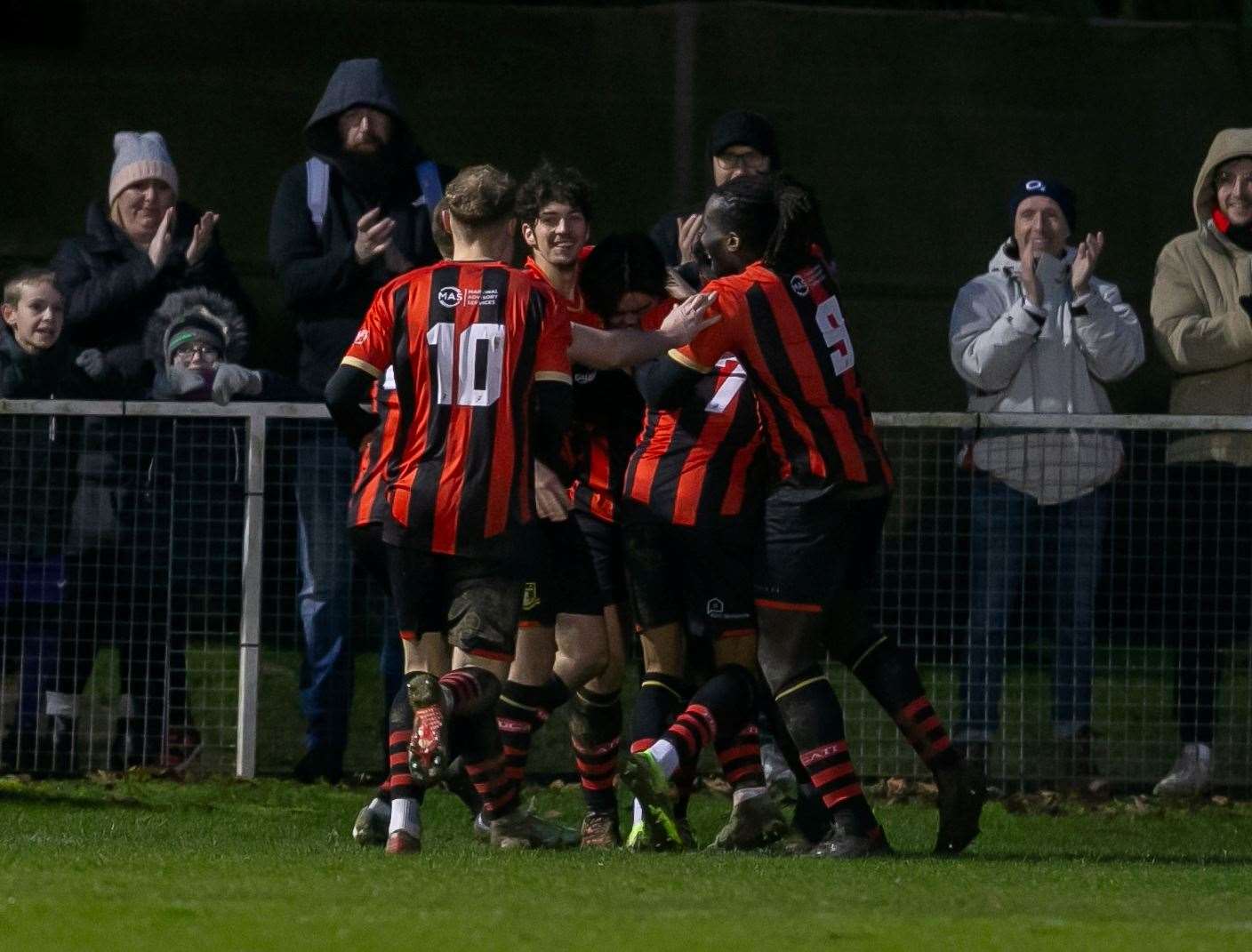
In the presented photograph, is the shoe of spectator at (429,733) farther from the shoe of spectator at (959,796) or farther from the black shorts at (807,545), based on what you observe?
the shoe of spectator at (959,796)

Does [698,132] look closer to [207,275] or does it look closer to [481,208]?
[207,275]

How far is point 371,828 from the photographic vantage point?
8102 mm

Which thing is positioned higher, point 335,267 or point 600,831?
point 335,267

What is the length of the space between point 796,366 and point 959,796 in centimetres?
152

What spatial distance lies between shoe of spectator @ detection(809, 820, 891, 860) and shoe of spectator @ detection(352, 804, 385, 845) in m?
1.47

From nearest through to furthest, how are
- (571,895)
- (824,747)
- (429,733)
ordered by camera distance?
(571,895), (429,733), (824,747)

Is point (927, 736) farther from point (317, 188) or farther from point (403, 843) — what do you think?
point (317, 188)

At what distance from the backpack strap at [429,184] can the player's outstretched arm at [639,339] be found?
2497mm

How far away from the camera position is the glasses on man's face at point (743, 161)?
32.7 ft

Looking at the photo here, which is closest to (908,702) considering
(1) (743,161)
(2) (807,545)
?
(2) (807,545)

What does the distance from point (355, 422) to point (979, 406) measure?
3.57 meters

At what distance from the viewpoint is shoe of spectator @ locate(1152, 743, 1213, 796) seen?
987 centimetres

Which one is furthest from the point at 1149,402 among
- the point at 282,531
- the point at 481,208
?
the point at 481,208

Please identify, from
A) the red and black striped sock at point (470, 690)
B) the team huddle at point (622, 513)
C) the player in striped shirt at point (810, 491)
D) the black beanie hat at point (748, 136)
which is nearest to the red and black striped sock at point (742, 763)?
the team huddle at point (622, 513)
